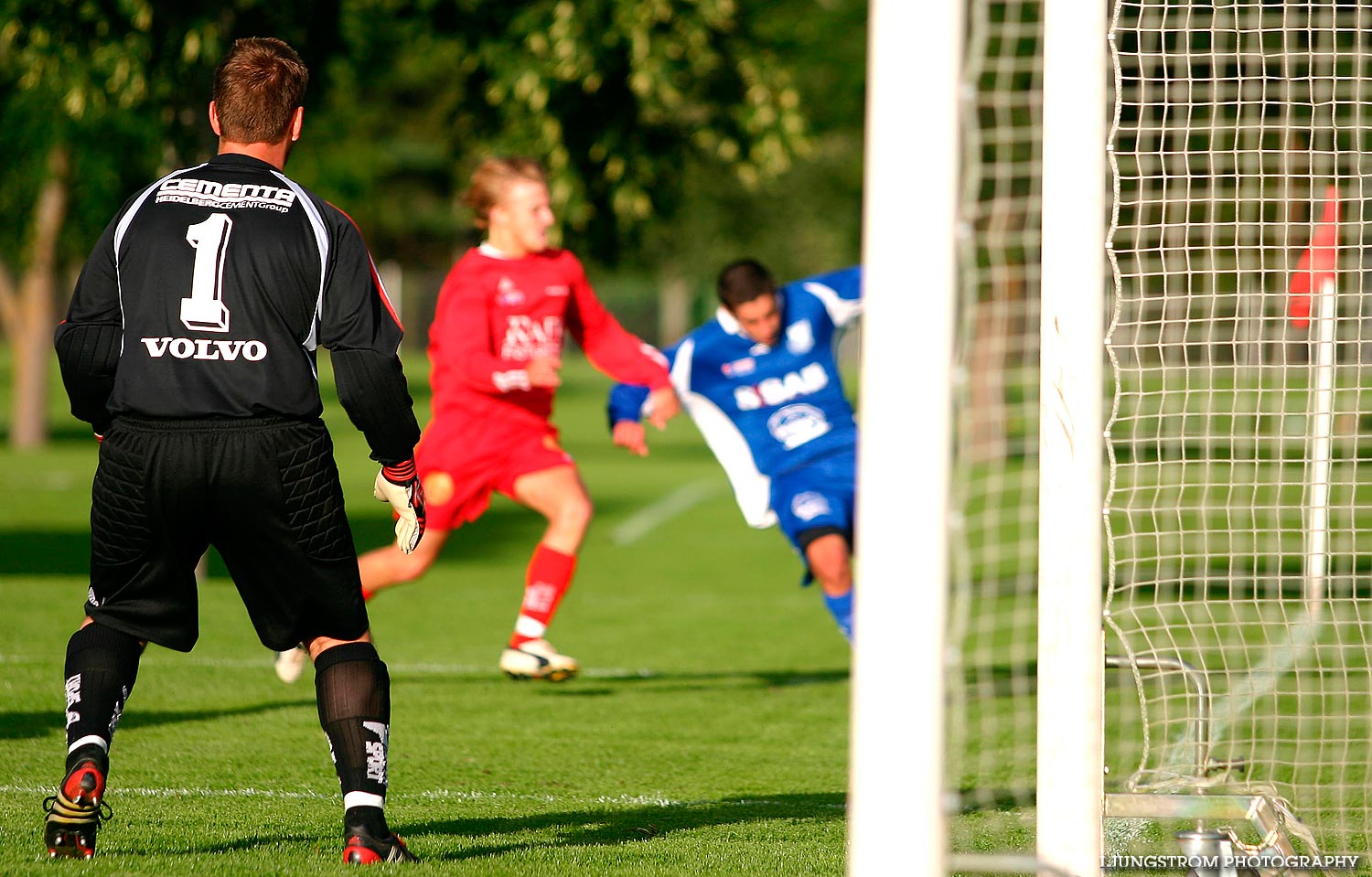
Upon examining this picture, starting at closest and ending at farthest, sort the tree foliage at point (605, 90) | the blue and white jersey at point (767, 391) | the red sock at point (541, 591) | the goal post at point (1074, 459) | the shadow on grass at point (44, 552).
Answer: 1. the goal post at point (1074, 459)
2. the blue and white jersey at point (767, 391)
3. the red sock at point (541, 591)
4. the shadow on grass at point (44, 552)
5. the tree foliage at point (605, 90)

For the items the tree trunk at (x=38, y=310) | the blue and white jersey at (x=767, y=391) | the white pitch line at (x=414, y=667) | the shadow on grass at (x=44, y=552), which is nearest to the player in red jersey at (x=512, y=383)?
the blue and white jersey at (x=767, y=391)

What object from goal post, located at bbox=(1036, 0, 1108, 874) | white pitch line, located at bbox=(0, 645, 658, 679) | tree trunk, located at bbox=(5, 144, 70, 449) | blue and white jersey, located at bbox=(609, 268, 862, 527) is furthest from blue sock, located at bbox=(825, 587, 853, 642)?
tree trunk, located at bbox=(5, 144, 70, 449)

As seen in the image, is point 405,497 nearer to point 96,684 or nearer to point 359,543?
point 96,684

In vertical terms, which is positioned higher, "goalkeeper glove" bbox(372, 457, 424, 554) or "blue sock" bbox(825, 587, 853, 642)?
"goalkeeper glove" bbox(372, 457, 424, 554)

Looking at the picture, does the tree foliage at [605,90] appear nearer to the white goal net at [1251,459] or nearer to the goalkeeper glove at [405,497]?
the white goal net at [1251,459]

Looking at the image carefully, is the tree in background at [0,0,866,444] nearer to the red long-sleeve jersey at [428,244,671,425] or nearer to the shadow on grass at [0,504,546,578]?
the shadow on grass at [0,504,546,578]

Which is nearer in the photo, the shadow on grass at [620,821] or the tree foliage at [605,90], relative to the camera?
the shadow on grass at [620,821]

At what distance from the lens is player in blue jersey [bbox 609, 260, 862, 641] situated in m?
6.74

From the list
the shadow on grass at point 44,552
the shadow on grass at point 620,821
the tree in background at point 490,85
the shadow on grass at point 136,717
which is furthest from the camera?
the shadow on grass at point 44,552

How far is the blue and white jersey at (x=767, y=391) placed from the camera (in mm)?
6875

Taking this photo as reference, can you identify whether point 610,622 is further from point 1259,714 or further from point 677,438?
point 677,438

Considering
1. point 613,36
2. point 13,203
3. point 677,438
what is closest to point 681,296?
point 677,438

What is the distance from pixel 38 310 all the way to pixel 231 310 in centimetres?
1824

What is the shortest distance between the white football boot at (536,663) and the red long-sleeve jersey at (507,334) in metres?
1.04
